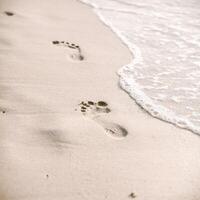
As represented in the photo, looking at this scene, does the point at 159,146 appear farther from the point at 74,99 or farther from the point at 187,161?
the point at 74,99

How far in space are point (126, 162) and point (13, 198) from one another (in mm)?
966

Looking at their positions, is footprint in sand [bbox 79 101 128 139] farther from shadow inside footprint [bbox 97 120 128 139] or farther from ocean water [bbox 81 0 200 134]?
ocean water [bbox 81 0 200 134]

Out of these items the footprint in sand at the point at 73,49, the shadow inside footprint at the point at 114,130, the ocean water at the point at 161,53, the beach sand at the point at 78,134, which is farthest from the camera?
the footprint in sand at the point at 73,49

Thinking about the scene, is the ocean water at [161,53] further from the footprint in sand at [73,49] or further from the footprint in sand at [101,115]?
the footprint in sand at [73,49]

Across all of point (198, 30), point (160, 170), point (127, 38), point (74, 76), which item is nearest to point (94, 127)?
point (160, 170)

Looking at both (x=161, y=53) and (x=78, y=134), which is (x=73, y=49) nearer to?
(x=161, y=53)

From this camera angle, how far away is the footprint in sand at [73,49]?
185 inches

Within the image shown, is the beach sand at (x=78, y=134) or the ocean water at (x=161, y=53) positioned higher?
the ocean water at (x=161, y=53)

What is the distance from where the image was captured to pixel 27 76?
4.07 metres

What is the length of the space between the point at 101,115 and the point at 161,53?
195 centimetres

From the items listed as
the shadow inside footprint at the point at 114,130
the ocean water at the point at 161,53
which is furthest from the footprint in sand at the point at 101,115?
the ocean water at the point at 161,53

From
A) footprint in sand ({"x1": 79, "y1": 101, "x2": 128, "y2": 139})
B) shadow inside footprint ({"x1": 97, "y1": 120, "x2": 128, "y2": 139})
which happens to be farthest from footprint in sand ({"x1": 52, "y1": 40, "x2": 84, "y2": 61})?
shadow inside footprint ({"x1": 97, "y1": 120, "x2": 128, "y2": 139})

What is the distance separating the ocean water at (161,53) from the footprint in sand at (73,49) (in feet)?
1.86

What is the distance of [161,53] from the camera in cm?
525
